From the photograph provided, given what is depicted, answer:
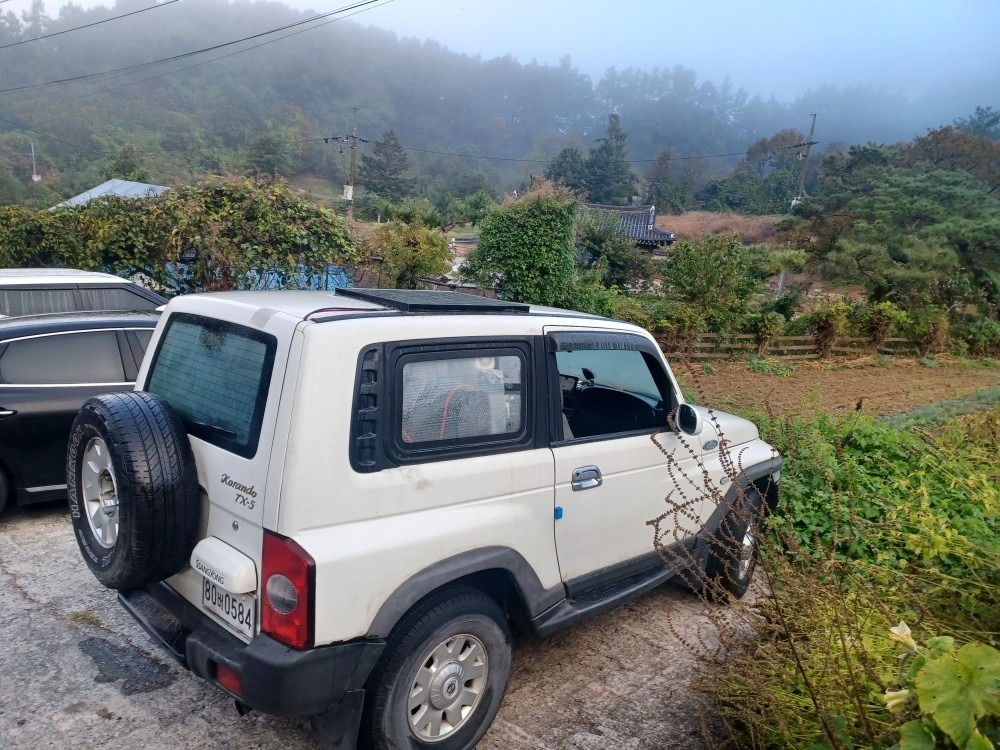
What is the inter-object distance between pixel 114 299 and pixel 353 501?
6825mm

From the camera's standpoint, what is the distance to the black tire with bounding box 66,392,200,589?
2598mm

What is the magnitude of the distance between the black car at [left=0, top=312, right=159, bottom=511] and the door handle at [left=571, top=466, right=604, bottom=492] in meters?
3.59

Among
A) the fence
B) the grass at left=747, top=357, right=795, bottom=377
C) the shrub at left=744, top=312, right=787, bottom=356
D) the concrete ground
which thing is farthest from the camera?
the shrub at left=744, top=312, right=787, bottom=356

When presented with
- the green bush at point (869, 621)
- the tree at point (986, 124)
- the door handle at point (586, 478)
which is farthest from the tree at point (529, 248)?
the tree at point (986, 124)

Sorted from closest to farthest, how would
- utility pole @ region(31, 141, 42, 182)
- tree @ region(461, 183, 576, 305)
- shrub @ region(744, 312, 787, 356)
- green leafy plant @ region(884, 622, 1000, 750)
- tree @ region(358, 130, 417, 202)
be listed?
1. green leafy plant @ region(884, 622, 1000, 750)
2. tree @ region(461, 183, 576, 305)
3. shrub @ region(744, 312, 787, 356)
4. utility pole @ region(31, 141, 42, 182)
5. tree @ region(358, 130, 417, 202)

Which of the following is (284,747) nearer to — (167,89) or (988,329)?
(988,329)

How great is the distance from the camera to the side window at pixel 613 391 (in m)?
3.85

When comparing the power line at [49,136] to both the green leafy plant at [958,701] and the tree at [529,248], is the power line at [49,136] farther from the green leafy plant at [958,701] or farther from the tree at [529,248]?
the green leafy plant at [958,701]

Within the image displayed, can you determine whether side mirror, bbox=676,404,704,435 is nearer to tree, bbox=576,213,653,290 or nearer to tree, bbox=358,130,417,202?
tree, bbox=576,213,653,290

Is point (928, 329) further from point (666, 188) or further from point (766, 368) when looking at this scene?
point (666, 188)

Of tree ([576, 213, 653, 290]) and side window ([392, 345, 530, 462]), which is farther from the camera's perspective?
tree ([576, 213, 653, 290])

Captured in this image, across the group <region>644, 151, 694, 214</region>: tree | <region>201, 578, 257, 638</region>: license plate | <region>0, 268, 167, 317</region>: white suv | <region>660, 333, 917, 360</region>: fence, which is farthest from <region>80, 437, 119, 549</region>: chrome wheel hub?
<region>644, 151, 694, 214</region>: tree

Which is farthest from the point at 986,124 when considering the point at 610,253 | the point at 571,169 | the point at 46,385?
the point at 46,385

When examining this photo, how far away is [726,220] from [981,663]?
6187 cm
